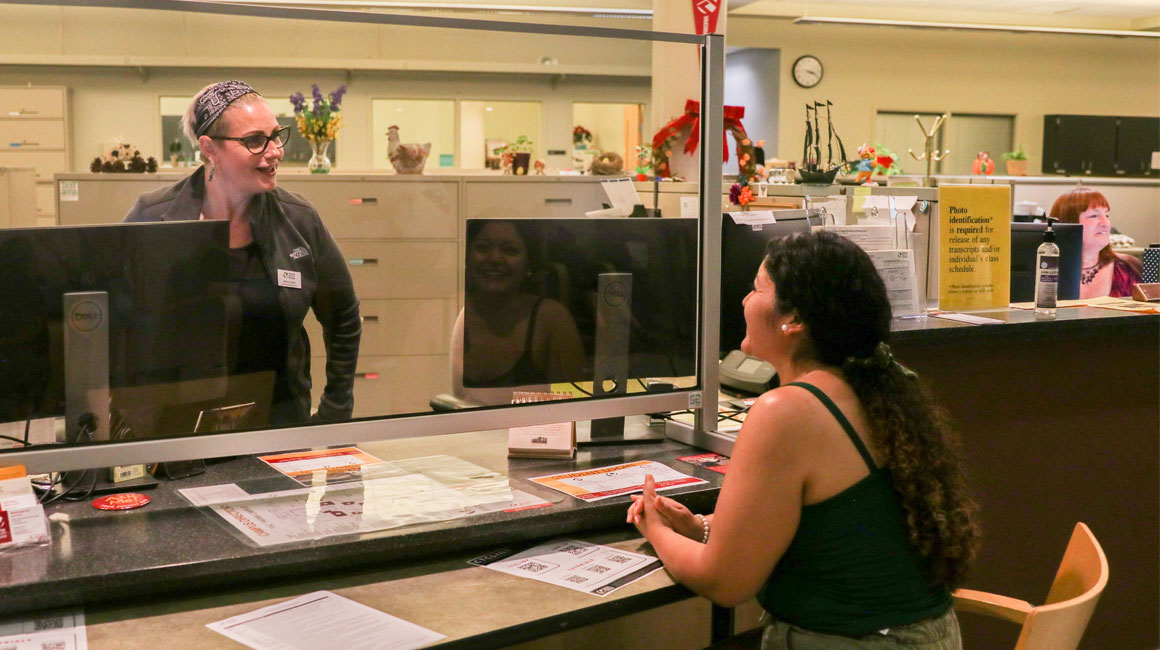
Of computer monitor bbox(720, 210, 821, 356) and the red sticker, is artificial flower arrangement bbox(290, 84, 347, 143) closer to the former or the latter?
computer monitor bbox(720, 210, 821, 356)

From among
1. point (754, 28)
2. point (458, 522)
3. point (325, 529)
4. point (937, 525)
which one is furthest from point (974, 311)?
point (754, 28)

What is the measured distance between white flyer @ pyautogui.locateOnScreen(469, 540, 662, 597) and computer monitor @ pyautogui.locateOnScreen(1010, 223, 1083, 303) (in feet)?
6.95

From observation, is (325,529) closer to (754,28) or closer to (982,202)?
(982,202)

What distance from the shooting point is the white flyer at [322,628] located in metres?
1.23

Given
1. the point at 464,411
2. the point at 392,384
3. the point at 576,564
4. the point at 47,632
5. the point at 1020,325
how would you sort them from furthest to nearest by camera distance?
the point at 1020,325 < the point at 392,384 < the point at 464,411 < the point at 576,564 < the point at 47,632

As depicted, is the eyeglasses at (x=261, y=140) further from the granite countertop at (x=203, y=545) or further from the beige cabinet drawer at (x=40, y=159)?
the beige cabinet drawer at (x=40, y=159)

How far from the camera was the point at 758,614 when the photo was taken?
209 centimetres

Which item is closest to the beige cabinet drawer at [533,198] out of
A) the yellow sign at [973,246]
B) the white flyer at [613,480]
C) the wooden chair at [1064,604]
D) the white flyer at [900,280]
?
the yellow sign at [973,246]

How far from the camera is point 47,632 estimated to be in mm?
1242

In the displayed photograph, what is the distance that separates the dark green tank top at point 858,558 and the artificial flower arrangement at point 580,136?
872 cm

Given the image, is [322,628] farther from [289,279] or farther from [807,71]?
[807,71]

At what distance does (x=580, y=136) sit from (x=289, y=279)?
8288 mm

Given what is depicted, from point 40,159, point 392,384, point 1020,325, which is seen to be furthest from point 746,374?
point 40,159

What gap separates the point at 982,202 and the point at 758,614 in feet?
4.24
